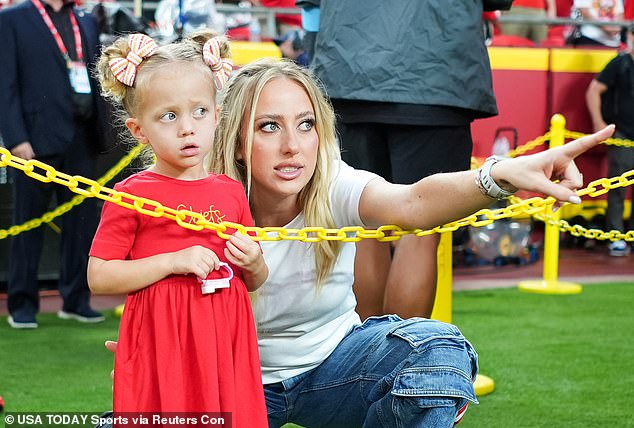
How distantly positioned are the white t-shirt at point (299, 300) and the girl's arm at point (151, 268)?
40cm

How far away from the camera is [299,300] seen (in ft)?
8.68

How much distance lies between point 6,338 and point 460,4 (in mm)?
3270

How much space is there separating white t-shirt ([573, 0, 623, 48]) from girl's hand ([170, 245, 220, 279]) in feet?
26.3

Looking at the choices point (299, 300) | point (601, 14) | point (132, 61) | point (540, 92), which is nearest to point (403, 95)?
point (299, 300)

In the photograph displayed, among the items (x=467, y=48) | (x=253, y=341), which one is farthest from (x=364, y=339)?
(x=467, y=48)

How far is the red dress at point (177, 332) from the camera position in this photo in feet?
7.29

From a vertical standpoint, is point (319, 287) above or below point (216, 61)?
below

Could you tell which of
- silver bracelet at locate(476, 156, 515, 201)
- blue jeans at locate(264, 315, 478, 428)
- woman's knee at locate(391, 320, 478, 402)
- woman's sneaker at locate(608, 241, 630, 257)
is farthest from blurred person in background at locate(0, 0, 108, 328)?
woman's sneaker at locate(608, 241, 630, 257)

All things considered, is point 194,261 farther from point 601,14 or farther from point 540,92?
point 601,14

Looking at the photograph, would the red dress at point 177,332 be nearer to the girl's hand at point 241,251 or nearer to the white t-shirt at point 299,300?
the girl's hand at point 241,251

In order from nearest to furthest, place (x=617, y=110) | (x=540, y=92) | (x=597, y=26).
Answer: (x=617, y=110)
(x=540, y=92)
(x=597, y=26)

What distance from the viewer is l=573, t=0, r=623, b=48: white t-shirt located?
31.3 feet

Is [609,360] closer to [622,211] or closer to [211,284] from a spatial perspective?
[211,284]

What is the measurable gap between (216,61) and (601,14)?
7942 mm
